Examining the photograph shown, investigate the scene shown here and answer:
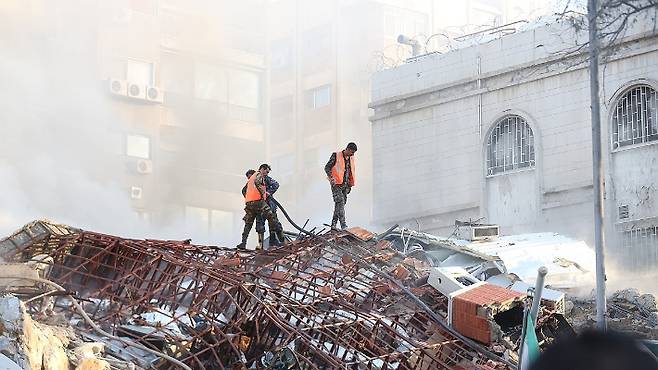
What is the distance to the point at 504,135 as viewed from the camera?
23.0 m

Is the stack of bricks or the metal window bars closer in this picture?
the stack of bricks

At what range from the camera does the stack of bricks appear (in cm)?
1041

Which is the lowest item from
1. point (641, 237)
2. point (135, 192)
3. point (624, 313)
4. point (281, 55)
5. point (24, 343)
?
point (624, 313)

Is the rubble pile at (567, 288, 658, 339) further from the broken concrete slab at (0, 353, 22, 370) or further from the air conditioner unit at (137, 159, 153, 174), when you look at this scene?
the air conditioner unit at (137, 159, 153, 174)

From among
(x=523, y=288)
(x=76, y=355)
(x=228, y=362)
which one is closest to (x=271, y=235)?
(x=523, y=288)

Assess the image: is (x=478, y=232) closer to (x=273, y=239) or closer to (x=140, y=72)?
(x=273, y=239)

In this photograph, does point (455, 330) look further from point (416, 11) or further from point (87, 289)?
point (416, 11)

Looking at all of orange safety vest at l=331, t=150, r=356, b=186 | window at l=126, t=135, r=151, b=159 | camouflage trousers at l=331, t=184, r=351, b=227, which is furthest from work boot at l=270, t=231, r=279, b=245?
window at l=126, t=135, r=151, b=159

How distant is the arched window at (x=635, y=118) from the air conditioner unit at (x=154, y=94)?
52.1ft

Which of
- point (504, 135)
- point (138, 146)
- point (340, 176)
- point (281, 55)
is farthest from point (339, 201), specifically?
point (281, 55)

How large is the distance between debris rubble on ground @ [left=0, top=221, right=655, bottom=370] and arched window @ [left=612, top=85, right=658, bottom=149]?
8.34 metres

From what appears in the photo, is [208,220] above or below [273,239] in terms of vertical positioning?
above

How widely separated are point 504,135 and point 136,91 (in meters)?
13.2

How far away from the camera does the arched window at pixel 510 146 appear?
22.5 m
